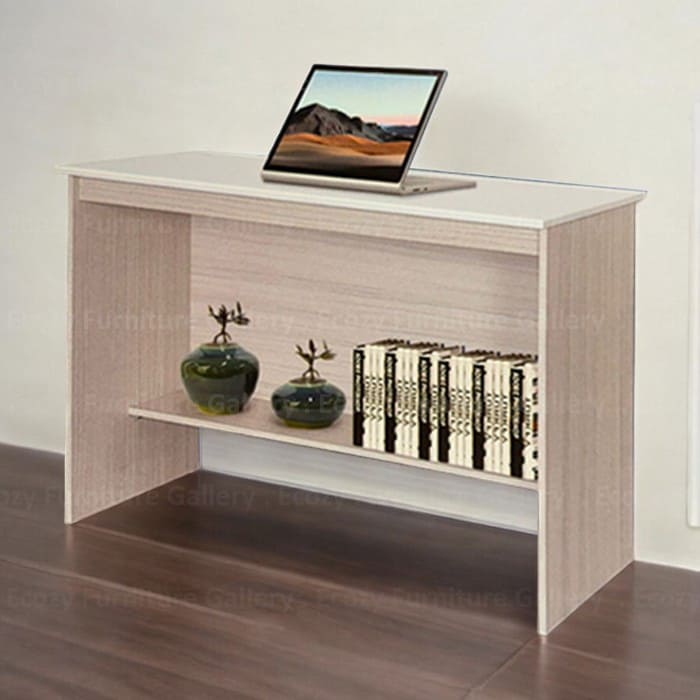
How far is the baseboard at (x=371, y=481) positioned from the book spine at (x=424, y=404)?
35cm

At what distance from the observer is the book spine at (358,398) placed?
304 cm

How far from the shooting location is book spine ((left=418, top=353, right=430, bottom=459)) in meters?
2.95

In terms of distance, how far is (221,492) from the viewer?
3.54 meters

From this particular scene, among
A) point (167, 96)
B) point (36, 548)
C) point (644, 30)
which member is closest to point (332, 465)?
point (36, 548)

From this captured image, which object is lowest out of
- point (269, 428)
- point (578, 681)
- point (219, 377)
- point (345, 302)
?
point (578, 681)

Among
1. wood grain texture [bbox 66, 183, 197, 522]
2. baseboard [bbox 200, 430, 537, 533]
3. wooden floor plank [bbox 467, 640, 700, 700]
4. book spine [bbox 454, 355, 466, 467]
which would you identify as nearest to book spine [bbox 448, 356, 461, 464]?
book spine [bbox 454, 355, 466, 467]

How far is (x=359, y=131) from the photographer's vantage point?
2936 mm

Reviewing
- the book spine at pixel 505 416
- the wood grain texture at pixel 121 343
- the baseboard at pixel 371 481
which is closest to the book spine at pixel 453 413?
the book spine at pixel 505 416

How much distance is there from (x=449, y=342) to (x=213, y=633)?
90 centimetres

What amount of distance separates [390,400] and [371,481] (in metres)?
0.49

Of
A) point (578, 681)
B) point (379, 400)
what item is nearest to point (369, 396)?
point (379, 400)

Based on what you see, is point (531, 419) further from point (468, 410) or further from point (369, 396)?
point (369, 396)

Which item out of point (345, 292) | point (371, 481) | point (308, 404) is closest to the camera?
point (308, 404)

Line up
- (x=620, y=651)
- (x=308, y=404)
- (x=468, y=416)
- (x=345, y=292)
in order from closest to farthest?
1. (x=620, y=651)
2. (x=468, y=416)
3. (x=308, y=404)
4. (x=345, y=292)
